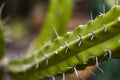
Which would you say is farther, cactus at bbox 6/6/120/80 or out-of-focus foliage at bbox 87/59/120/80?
out-of-focus foliage at bbox 87/59/120/80

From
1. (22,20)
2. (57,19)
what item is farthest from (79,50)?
(22,20)

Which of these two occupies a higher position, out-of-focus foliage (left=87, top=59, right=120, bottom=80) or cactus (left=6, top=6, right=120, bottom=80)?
cactus (left=6, top=6, right=120, bottom=80)

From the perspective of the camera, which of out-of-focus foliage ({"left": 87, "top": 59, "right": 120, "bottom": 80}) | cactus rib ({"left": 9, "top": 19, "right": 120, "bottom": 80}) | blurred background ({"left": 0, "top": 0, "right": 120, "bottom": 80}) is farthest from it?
blurred background ({"left": 0, "top": 0, "right": 120, "bottom": 80})

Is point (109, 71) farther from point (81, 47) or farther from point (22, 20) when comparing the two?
point (22, 20)

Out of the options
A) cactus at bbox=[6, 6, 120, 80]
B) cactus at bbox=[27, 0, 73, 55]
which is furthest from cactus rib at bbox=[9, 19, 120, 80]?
cactus at bbox=[27, 0, 73, 55]

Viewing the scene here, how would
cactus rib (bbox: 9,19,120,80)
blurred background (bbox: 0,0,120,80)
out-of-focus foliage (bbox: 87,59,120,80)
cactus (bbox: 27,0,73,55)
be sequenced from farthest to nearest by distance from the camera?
blurred background (bbox: 0,0,120,80)
cactus (bbox: 27,0,73,55)
out-of-focus foliage (bbox: 87,59,120,80)
cactus rib (bbox: 9,19,120,80)

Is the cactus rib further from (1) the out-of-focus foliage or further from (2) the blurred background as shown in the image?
(2) the blurred background

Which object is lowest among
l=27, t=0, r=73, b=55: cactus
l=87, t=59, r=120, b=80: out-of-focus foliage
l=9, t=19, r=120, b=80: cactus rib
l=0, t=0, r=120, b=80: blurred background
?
l=87, t=59, r=120, b=80: out-of-focus foliage

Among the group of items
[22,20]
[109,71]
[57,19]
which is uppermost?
[22,20]

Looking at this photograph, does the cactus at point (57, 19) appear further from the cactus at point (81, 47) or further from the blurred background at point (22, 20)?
the blurred background at point (22, 20)
